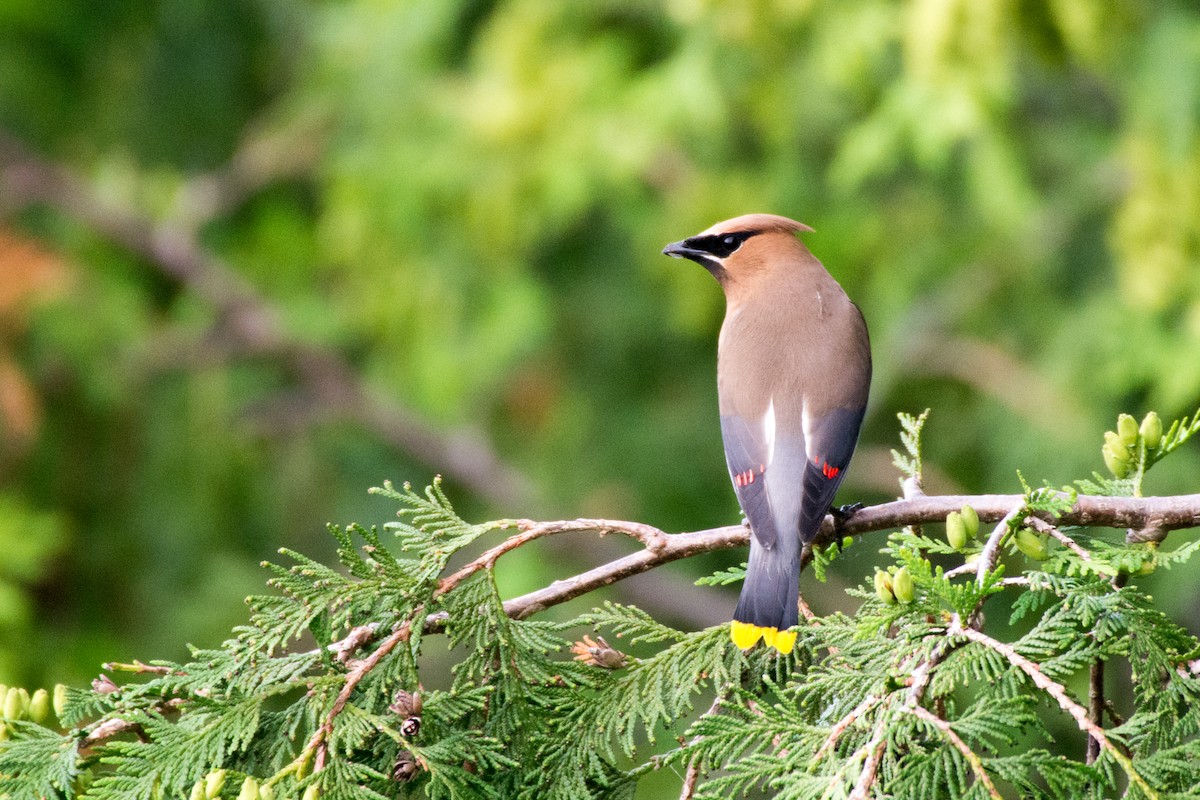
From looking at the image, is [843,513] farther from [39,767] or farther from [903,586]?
[39,767]

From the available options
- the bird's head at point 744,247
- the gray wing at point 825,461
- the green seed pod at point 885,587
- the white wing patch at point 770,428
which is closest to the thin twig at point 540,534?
the green seed pod at point 885,587

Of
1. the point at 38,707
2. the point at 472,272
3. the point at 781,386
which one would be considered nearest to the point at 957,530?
the point at 781,386

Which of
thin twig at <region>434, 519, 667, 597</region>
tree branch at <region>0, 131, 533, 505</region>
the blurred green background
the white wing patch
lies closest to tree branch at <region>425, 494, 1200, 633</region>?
thin twig at <region>434, 519, 667, 597</region>

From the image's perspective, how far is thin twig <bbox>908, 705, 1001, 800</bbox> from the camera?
1.80m

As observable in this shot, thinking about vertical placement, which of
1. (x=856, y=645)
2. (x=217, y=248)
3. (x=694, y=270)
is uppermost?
(x=217, y=248)

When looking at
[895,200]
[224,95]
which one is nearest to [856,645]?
[895,200]

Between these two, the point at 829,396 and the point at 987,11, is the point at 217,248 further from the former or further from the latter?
the point at 829,396

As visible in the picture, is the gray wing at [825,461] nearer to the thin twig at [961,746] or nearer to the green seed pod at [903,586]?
the green seed pod at [903,586]

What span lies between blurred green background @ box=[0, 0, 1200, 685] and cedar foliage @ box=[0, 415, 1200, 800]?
3.42 m

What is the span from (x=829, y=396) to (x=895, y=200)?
4674mm

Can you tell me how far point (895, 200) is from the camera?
7.81 meters

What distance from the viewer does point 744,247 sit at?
393 centimetres

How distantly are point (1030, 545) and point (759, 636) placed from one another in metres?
0.44

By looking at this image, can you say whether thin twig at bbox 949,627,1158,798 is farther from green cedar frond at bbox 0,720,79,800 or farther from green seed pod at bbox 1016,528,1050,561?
green cedar frond at bbox 0,720,79,800
